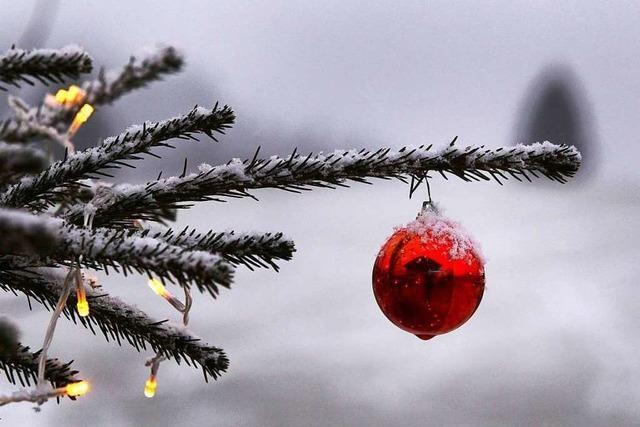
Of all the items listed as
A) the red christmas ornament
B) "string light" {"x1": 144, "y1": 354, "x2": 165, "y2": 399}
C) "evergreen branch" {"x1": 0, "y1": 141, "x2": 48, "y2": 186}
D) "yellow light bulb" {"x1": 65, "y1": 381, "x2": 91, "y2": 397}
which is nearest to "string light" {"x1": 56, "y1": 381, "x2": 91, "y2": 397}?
"yellow light bulb" {"x1": 65, "y1": 381, "x2": 91, "y2": 397}

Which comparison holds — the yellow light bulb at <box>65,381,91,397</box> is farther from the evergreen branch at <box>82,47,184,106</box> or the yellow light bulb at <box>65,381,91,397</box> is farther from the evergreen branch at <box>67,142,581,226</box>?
the evergreen branch at <box>82,47,184,106</box>

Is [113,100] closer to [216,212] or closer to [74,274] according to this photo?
[74,274]

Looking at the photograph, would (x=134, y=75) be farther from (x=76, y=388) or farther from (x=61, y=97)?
(x=76, y=388)

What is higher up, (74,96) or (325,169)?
(74,96)

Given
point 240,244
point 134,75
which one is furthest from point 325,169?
point 134,75

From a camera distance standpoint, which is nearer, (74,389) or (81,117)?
(74,389)

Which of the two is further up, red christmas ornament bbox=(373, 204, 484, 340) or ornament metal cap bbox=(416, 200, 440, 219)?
ornament metal cap bbox=(416, 200, 440, 219)
